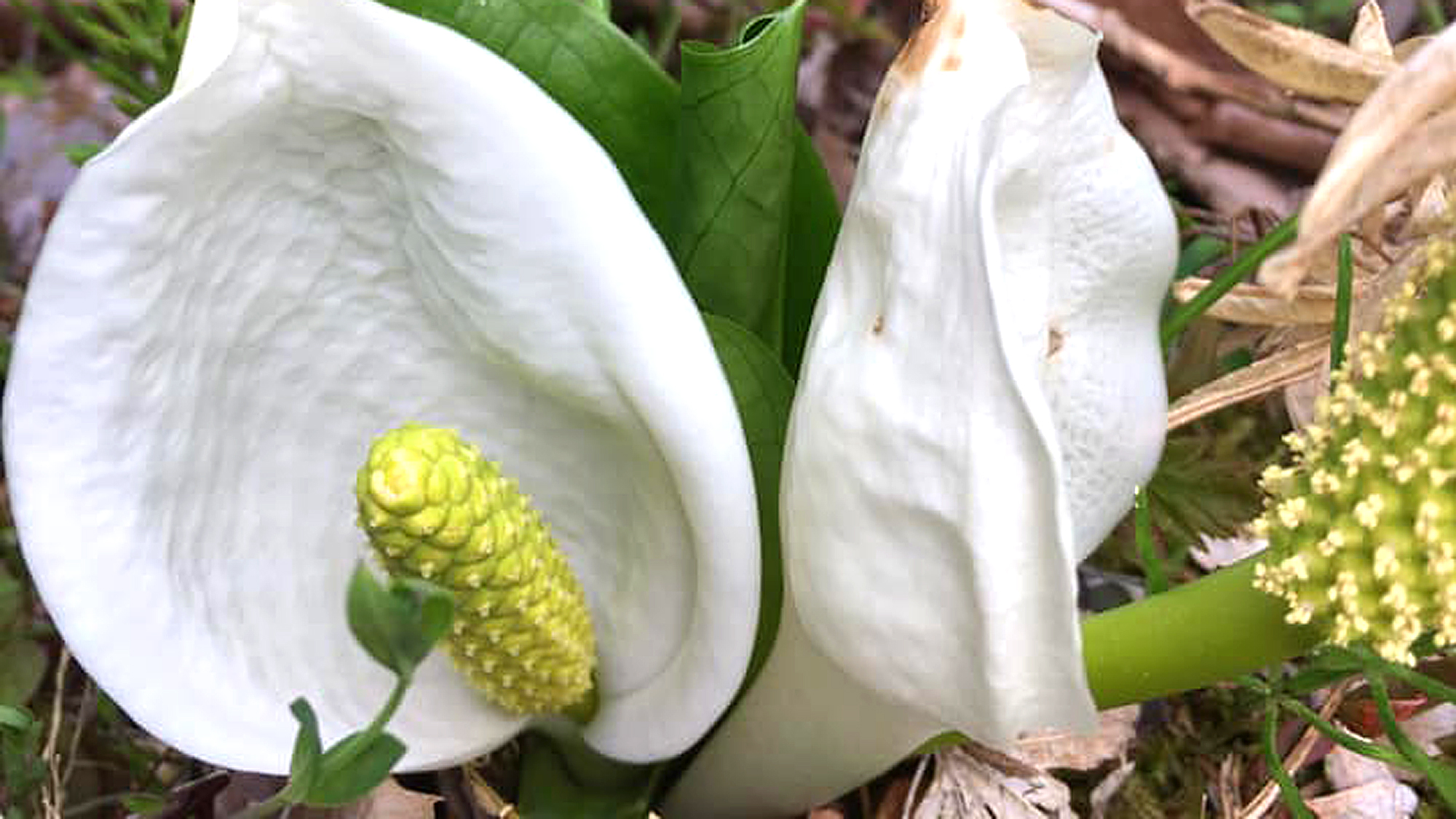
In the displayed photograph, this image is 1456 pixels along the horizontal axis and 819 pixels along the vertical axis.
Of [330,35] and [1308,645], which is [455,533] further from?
[1308,645]

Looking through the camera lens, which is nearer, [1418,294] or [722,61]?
[1418,294]

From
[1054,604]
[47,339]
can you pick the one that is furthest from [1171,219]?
[47,339]

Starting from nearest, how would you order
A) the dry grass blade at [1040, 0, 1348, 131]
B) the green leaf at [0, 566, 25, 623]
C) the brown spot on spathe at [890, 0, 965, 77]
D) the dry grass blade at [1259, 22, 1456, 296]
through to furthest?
the dry grass blade at [1259, 22, 1456, 296], the brown spot on spathe at [890, 0, 965, 77], the green leaf at [0, 566, 25, 623], the dry grass blade at [1040, 0, 1348, 131]

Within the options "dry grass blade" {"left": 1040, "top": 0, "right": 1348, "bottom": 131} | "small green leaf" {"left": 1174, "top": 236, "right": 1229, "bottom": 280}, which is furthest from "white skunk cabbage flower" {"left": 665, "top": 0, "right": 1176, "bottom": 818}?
"dry grass blade" {"left": 1040, "top": 0, "right": 1348, "bottom": 131}

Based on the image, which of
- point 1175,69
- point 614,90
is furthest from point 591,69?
point 1175,69

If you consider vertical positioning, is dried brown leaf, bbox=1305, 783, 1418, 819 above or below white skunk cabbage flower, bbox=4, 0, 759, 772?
below

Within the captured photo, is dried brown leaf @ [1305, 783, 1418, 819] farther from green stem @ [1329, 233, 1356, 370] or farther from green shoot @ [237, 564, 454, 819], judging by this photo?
green shoot @ [237, 564, 454, 819]
